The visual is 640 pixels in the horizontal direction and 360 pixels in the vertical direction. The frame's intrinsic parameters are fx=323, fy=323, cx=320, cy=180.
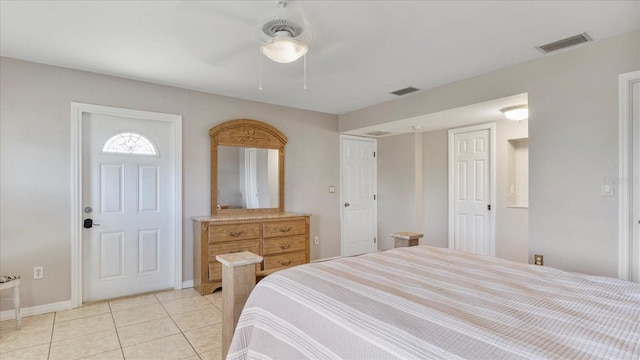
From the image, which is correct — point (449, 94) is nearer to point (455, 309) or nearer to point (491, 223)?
point (491, 223)

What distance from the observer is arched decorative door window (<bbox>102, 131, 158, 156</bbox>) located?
348cm

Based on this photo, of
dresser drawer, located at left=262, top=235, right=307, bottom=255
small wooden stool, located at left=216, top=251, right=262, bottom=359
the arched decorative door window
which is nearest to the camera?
small wooden stool, located at left=216, top=251, right=262, bottom=359

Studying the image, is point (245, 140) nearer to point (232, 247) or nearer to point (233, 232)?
point (233, 232)

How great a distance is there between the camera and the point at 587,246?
2660 mm

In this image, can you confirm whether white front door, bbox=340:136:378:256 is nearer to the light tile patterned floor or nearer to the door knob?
the light tile patterned floor

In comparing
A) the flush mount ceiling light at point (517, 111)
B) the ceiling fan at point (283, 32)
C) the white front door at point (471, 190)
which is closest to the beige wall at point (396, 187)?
the white front door at point (471, 190)

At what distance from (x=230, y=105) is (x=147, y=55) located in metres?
1.42

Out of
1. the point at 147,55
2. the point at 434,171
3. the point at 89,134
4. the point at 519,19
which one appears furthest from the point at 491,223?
the point at 89,134

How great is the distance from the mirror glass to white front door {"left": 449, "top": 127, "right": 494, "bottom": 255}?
2.71 meters

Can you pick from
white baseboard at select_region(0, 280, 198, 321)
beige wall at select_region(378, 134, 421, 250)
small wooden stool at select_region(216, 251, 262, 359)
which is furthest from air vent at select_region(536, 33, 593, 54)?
white baseboard at select_region(0, 280, 198, 321)

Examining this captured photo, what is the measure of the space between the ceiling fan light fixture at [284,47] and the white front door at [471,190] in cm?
347

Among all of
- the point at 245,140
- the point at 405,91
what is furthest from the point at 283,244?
the point at 405,91

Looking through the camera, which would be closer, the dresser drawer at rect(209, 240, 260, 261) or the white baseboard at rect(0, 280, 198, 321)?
the white baseboard at rect(0, 280, 198, 321)

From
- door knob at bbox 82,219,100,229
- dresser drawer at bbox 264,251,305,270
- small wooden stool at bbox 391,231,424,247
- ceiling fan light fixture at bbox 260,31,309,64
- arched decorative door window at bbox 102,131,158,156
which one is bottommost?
dresser drawer at bbox 264,251,305,270
